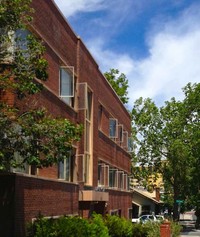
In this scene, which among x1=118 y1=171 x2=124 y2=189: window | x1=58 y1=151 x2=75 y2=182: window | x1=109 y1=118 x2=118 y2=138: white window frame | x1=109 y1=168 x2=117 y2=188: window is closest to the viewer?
x1=58 y1=151 x2=75 y2=182: window

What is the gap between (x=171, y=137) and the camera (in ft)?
198

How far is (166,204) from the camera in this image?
82.7 m

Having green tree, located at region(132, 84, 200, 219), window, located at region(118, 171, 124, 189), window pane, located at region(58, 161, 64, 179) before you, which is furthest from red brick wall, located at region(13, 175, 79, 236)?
green tree, located at region(132, 84, 200, 219)

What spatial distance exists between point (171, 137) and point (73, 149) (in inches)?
1488

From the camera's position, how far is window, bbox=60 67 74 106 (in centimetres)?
2198

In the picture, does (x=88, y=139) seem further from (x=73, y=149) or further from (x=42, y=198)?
(x=42, y=198)

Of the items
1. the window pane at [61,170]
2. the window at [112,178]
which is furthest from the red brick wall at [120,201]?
the window pane at [61,170]

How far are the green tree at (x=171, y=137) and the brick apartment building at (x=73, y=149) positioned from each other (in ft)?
77.6

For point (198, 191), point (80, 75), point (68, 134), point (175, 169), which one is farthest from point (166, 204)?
point (68, 134)

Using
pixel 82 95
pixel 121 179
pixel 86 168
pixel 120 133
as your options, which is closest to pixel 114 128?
pixel 120 133

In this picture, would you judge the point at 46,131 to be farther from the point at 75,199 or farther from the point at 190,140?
the point at 190,140

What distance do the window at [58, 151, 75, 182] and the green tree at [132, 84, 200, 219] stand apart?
1384 inches

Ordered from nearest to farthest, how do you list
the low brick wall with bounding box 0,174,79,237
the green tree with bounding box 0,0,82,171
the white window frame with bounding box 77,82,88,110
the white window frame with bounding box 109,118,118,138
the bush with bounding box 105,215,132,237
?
the green tree with bounding box 0,0,82,171
the low brick wall with bounding box 0,174,79,237
the white window frame with bounding box 77,82,88,110
the bush with bounding box 105,215,132,237
the white window frame with bounding box 109,118,118,138

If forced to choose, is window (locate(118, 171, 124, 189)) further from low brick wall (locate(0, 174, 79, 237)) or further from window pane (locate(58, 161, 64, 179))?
low brick wall (locate(0, 174, 79, 237))
